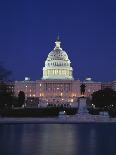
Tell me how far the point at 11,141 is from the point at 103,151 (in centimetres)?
743

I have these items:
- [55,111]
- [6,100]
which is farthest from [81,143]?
[6,100]

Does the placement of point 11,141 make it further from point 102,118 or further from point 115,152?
point 102,118

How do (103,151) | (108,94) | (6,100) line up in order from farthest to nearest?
1. (108,94)
2. (6,100)
3. (103,151)

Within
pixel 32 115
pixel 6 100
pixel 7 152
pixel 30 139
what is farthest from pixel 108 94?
pixel 7 152

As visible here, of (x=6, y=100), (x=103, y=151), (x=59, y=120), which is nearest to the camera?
(x=103, y=151)

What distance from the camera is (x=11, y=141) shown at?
105ft

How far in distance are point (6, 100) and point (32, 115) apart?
14.8 metres

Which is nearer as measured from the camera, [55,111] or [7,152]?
[7,152]

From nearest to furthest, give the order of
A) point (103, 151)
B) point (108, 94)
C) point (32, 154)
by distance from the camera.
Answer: point (32, 154), point (103, 151), point (108, 94)

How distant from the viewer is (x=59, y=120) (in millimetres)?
68188

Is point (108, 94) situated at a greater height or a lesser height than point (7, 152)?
greater

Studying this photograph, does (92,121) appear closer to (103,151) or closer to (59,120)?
(59,120)

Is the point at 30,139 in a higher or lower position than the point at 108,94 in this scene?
lower

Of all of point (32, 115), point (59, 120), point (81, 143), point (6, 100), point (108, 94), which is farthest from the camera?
point (108, 94)
